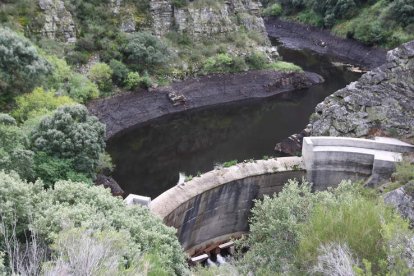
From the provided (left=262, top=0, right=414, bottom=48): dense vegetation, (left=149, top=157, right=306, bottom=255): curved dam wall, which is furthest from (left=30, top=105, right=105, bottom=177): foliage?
(left=262, top=0, right=414, bottom=48): dense vegetation

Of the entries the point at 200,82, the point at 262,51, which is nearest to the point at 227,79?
the point at 200,82

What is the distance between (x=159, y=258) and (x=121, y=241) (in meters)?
2.63

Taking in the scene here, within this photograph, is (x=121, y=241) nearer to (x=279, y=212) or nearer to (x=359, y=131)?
(x=279, y=212)

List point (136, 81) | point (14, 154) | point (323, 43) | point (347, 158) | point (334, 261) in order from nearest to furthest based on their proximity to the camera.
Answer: point (334, 261)
point (14, 154)
point (347, 158)
point (136, 81)
point (323, 43)

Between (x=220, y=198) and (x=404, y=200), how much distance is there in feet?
39.3

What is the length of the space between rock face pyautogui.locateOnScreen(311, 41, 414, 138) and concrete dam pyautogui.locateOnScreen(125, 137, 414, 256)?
237cm

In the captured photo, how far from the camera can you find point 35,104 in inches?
1353

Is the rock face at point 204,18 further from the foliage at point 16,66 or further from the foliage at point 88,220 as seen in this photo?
the foliage at point 88,220

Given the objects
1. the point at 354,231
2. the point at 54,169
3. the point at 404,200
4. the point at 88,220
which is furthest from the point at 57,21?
the point at 354,231

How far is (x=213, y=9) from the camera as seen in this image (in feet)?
199

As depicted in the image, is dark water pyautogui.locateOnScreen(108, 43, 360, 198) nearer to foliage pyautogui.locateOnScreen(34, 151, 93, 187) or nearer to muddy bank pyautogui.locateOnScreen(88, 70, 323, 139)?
muddy bank pyautogui.locateOnScreen(88, 70, 323, 139)

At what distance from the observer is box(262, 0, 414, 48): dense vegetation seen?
2760 inches

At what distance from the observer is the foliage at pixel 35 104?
33594mm

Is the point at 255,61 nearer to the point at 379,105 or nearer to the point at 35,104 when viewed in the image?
the point at 379,105
